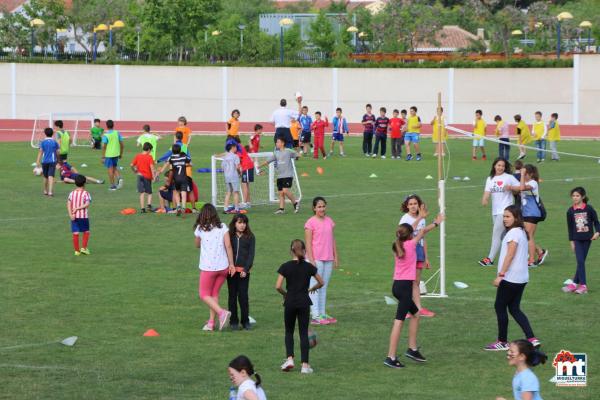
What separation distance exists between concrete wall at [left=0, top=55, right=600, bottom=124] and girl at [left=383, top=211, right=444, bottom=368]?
44.1 m

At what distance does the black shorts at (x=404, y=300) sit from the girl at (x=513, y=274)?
1019mm

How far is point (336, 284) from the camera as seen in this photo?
16906 mm

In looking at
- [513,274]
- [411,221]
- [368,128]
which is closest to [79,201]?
[411,221]

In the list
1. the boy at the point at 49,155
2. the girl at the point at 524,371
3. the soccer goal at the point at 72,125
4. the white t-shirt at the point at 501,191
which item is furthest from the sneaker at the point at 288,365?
the soccer goal at the point at 72,125

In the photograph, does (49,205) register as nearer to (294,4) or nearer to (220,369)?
(220,369)

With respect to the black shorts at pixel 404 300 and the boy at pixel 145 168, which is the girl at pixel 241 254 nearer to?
the black shorts at pixel 404 300

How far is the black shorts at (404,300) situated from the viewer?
1213 centimetres

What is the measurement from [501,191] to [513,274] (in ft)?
18.6

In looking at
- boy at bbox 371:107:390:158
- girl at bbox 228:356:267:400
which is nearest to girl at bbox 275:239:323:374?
girl at bbox 228:356:267:400

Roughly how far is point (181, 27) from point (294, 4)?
58.5m

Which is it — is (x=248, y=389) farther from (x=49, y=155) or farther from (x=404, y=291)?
(x=49, y=155)

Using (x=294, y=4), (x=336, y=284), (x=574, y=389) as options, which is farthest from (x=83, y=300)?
(x=294, y=4)

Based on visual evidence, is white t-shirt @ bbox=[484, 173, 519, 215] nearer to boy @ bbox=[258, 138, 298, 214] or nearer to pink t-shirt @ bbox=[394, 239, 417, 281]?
pink t-shirt @ bbox=[394, 239, 417, 281]

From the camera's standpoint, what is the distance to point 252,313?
14.9 meters
